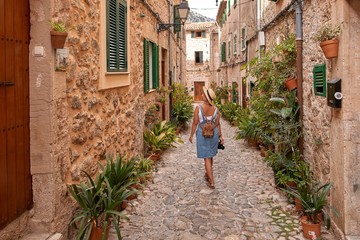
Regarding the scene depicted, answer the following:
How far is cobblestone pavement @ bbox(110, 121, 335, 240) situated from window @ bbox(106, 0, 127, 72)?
2128 millimetres

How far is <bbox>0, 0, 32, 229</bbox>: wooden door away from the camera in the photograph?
277 centimetres

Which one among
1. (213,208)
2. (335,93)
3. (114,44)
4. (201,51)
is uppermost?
(201,51)

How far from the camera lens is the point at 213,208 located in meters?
4.95

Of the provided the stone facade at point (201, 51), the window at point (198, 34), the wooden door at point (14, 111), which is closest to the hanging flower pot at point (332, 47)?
the wooden door at point (14, 111)

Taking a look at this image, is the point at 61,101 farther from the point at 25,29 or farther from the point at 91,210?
the point at 91,210

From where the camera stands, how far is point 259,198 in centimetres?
535

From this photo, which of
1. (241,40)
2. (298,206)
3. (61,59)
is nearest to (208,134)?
(298,206)

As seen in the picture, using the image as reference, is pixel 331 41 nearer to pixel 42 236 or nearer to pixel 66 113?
pixel 66 113

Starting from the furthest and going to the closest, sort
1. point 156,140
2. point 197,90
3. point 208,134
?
1. point 197,90
2. point 156,140
3. point 208,134

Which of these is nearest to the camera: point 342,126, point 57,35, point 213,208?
point 57,35

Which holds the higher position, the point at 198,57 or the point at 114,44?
the point at 198,57

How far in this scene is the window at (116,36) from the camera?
499 centimetres

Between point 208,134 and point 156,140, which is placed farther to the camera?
point 156,140

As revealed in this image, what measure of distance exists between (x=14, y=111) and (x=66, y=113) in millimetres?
633
